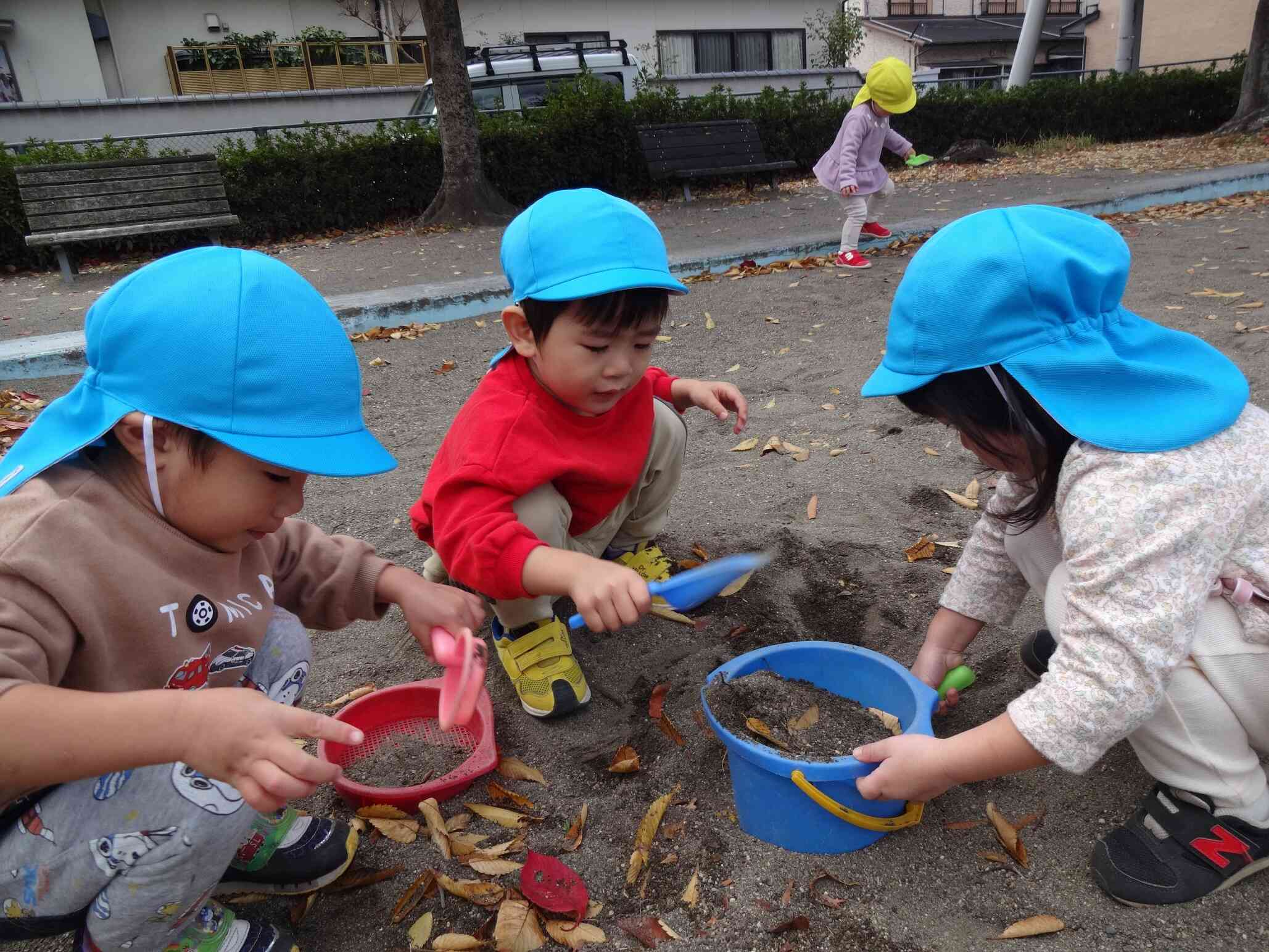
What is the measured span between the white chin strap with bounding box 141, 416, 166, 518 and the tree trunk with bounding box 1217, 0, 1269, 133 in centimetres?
1503

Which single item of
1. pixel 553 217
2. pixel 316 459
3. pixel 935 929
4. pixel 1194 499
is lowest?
pixel 935 929

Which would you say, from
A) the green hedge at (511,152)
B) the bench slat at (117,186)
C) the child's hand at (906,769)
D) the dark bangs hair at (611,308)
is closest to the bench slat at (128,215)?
the bench slat at (117,186)

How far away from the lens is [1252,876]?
137 centimetres

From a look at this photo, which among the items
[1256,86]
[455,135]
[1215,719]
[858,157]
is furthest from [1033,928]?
[1256,86]

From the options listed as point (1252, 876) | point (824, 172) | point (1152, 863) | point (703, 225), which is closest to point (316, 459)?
point (1152, 863)

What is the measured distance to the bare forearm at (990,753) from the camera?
1237mm

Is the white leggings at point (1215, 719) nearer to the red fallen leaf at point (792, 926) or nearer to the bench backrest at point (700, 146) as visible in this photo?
the red fallen leaf at point (792, 926)

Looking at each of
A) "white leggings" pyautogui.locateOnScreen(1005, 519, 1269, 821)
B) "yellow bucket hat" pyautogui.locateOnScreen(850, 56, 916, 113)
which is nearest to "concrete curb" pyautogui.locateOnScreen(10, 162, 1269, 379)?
"yellow bucket hat" pyautogui.locateOnScreen(850, 56, 916, 113)

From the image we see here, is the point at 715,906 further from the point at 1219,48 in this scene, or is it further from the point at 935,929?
the point at 1219,48

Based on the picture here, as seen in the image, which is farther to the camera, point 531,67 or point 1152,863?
point 531,67

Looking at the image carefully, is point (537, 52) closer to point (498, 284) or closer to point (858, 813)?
point (498, 284)

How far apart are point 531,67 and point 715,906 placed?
43.3ft

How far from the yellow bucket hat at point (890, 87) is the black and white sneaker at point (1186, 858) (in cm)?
573

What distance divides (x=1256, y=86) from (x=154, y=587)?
51.1 ft
